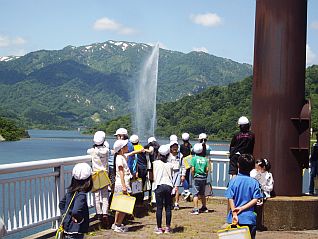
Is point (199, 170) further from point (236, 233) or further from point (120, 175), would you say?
point (236, 233)

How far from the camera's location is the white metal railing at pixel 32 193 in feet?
24.5

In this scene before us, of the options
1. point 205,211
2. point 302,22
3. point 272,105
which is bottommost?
point 205,211

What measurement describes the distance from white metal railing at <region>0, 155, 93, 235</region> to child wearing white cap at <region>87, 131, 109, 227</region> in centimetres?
43

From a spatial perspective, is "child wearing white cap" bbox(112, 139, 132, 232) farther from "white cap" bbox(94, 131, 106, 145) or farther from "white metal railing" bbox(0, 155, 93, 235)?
"white metal railing" bbox(0, 155, 93, 235)

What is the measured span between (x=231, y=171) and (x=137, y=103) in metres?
58.2

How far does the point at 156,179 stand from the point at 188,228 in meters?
1.26

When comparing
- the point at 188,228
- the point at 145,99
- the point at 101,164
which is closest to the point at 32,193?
the point at 101,164

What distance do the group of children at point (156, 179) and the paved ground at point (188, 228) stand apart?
0.22 metres

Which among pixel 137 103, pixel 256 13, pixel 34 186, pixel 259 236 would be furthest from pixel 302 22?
pixel 137 103

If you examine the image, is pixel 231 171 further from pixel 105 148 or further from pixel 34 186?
pixel 34 186

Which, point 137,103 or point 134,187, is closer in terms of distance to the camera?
point 134,187

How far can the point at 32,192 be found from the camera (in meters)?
8.23

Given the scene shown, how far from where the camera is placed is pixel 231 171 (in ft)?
33.2

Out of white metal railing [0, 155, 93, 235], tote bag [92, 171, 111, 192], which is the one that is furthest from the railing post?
tote bag [92, 171, 111, 192]
